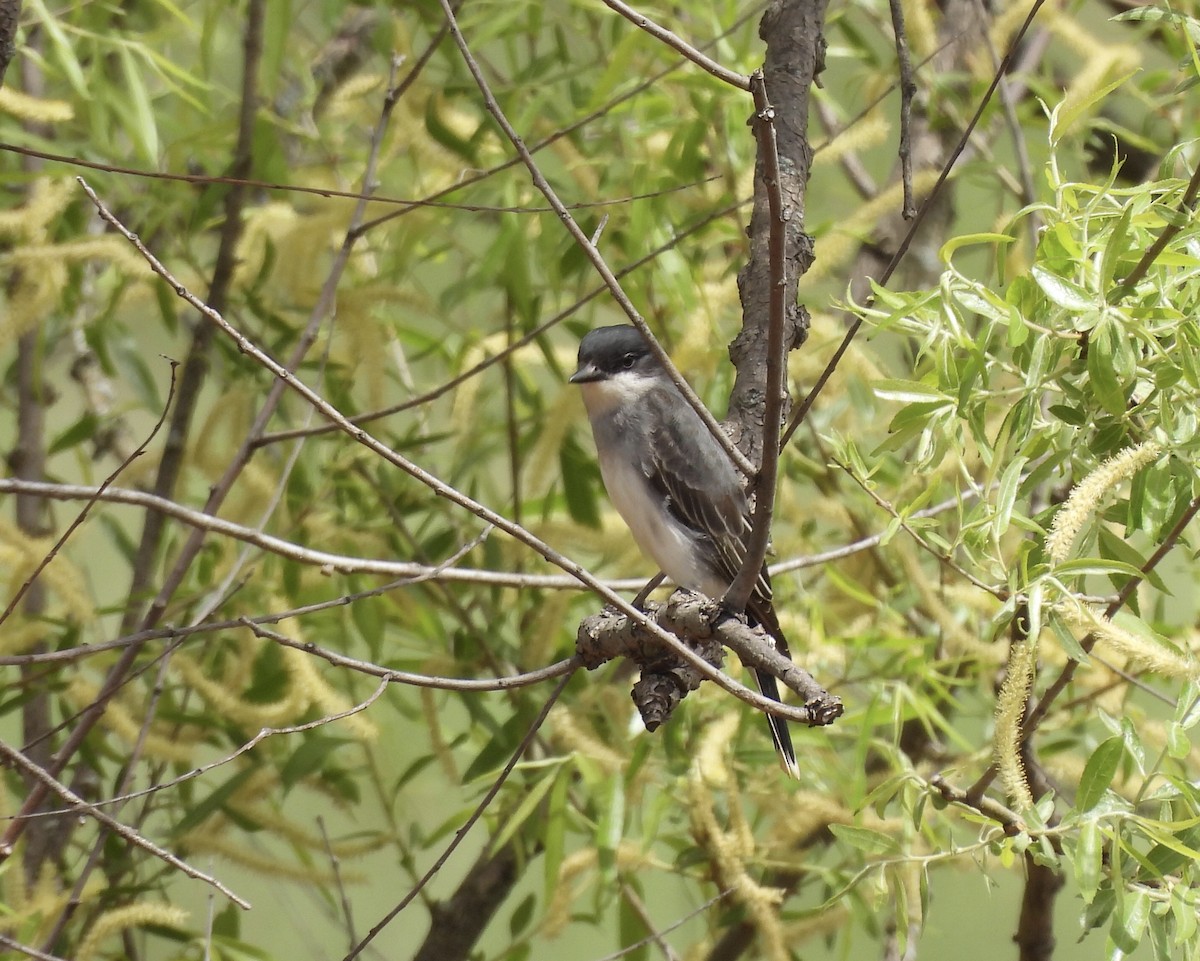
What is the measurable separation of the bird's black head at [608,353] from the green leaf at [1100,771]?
1179mm

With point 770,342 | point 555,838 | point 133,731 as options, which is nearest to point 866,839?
point 770,342

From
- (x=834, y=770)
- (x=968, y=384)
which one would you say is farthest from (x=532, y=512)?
(x=968, y=384)

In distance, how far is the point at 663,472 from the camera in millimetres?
2203

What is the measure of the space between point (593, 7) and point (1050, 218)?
4.06 feet

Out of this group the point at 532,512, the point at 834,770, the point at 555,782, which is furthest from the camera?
the point at 532,512

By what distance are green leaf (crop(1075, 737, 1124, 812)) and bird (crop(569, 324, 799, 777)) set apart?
2.45 ft

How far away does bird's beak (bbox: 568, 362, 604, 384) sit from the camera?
220 cm

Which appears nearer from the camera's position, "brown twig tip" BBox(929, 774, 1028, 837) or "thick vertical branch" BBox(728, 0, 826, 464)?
"brown twig tip" BBox(929, 774, 1028, 837)

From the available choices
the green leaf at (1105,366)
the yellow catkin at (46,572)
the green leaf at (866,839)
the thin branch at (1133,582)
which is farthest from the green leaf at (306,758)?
the green leaf at (1105,366)

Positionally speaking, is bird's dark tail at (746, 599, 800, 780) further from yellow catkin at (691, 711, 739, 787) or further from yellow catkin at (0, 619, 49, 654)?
yellow catkin at (0, 619, 49, 654)

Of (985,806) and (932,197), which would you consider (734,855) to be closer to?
(985,806)

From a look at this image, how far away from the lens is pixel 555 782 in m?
2.03

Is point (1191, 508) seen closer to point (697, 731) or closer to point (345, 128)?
point (697, 731)

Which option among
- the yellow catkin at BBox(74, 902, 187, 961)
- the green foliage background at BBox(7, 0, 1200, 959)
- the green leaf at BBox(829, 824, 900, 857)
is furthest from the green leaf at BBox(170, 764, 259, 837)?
the green leaf at BBox(829, 824, 900, 857)
